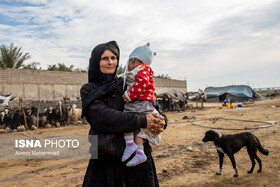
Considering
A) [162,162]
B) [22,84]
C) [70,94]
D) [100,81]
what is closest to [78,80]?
[70,94]

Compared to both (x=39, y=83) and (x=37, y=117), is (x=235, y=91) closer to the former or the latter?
(x=39, y=83)

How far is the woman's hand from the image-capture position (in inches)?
65.2

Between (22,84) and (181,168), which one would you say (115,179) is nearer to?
(181,168)

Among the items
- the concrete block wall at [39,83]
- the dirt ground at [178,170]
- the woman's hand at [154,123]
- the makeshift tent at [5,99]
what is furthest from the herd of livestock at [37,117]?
the woman's hand at [154,123]

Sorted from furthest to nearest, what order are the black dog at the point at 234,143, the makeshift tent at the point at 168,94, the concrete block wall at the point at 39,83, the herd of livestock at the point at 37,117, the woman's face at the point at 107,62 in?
the makeshift tent at the point at 168,94 → the concrete block wall at the point at 39,83 → the herd of livestock at the point at 37,117 → the black dog at the point at 234,143 → the woman's face at the point at 107,62

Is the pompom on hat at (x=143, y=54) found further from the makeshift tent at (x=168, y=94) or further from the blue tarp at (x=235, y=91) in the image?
the blue tarp at (x=235, y=91)

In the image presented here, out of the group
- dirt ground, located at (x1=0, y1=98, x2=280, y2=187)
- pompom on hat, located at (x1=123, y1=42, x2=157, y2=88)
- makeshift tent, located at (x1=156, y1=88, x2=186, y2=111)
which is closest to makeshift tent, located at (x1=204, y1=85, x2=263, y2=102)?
makeshift tent, located at (x1=156, y1=88, x2=186, y2=111)

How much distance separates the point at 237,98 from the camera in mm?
36594

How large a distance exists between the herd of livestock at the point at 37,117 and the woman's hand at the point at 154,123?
491 inches

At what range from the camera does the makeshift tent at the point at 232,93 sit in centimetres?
3608

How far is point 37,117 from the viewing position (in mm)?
12750

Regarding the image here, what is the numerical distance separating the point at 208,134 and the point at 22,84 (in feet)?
50.9

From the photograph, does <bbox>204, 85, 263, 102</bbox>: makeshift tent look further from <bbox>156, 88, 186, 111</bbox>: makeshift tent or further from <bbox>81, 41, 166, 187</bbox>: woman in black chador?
<bbox>81, 41, 166, 187</bbox>: woman in black chador

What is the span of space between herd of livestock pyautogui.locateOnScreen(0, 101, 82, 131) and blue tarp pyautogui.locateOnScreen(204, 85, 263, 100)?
30.1m
